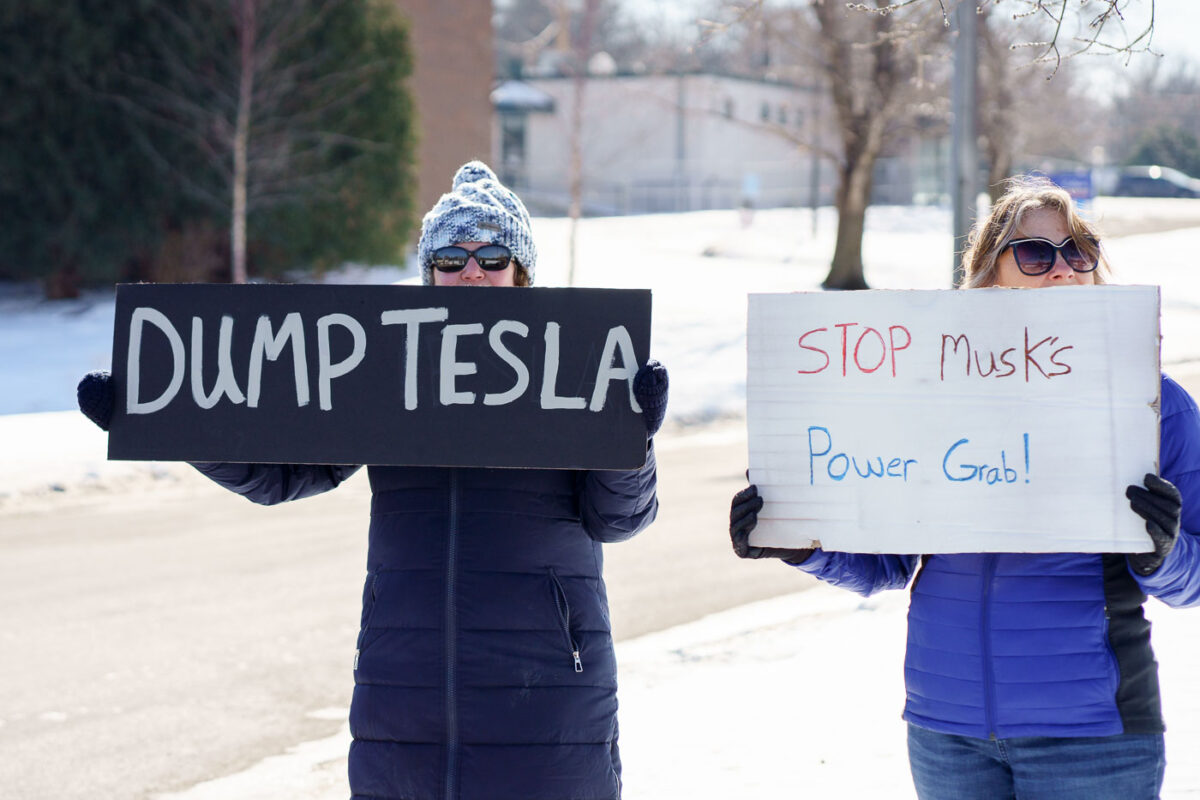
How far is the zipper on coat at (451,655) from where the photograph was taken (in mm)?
2434

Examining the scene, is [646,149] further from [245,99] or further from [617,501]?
[617,501]

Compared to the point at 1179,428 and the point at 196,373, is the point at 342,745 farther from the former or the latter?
the point at 1179,428

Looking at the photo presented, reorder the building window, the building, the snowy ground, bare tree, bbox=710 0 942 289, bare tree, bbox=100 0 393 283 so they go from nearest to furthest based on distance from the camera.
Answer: the snowy ground, bare tree, bbox=100 0 393 283, bare tree, bbox=710 0 942 289, the building, the building window

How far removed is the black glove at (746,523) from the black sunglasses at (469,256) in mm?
693

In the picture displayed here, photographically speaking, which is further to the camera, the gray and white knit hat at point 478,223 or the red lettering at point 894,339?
the gray and white knit hat at point 478,223

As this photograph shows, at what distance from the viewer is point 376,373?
2.67m

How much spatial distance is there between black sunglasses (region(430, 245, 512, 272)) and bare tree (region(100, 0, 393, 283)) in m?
17.0

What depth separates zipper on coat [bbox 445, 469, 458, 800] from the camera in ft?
7.98

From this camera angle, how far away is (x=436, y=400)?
104 inches

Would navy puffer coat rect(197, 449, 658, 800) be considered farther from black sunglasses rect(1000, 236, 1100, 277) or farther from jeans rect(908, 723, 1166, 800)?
black sunglasses rect(1000, 236, 1100, 277)

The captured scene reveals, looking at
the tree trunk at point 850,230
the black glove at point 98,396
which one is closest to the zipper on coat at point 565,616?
the black glove at point 98,396

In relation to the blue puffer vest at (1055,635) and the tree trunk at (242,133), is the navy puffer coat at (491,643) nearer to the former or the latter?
the blue puffer vest at (1055,635)

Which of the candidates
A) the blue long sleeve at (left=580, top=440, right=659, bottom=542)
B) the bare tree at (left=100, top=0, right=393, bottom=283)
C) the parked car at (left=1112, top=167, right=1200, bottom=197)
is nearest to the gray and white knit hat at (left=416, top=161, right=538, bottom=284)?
the blue long sleeve at (left=580, top=440, right=659, bottom=542)

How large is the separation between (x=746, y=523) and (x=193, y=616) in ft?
16.4
